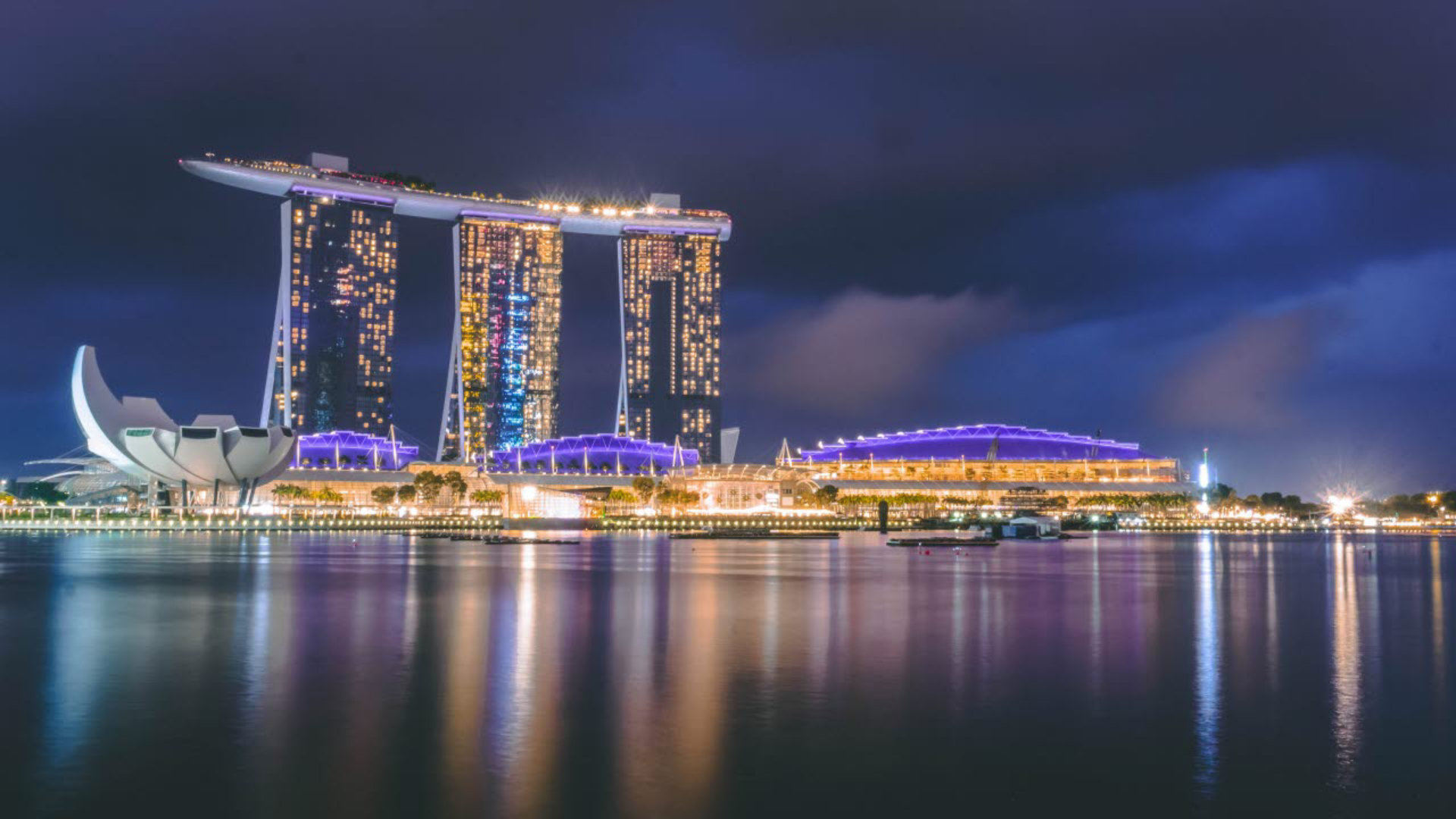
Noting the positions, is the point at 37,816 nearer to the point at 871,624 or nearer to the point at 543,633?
the point at 543,633

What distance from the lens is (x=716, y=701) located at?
1530cm

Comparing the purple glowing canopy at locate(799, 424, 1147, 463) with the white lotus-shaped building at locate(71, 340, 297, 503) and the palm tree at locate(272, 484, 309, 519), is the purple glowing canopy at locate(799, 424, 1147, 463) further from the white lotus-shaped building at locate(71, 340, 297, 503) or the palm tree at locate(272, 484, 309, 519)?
the white lotus-shaped building at locate(71, 340, 297, 503)

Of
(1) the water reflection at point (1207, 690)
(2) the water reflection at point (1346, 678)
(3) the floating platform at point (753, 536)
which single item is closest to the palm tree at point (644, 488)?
(3) the floating platform at point (753, 536)

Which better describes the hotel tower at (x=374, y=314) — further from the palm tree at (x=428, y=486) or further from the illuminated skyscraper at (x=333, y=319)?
the palm tree at (x=428, y=486)

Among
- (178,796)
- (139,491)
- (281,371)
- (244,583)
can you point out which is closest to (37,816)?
(178,796)

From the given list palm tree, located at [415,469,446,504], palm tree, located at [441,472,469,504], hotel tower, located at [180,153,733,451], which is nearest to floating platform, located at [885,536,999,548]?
palm tree, located at [415,469,446,504]

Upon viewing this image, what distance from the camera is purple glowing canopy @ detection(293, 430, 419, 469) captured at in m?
162

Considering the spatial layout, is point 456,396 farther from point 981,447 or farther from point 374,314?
point 981,447

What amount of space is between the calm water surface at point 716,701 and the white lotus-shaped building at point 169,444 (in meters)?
93.4

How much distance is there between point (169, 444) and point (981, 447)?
11006 centimetres

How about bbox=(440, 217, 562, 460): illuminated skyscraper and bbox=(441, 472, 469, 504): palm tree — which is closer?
bbox=(441, 472, 469, 504): palm tree

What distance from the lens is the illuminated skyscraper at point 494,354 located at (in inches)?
7579

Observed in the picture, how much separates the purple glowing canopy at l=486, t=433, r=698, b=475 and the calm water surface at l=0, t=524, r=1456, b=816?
437ft

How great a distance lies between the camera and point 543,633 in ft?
75.9
